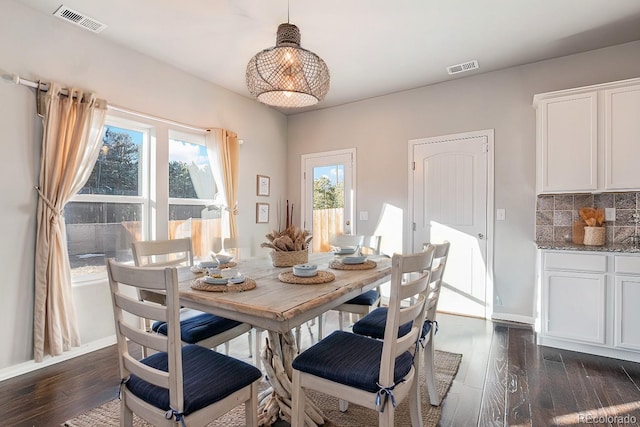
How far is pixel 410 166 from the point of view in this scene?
13.1 feet

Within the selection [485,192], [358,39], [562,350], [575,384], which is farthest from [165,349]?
[485,192]

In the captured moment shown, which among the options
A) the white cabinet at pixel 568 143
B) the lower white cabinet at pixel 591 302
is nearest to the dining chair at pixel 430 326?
the lower white cabinet at pixel 591 302

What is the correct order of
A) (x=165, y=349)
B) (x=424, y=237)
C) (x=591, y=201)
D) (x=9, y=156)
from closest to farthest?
(x=165, y=349) < (x=9, y=156) < (x=591, y=201) < (x=424, y=237)

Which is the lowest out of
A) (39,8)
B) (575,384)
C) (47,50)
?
(575,384)

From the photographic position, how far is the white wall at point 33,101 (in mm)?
2326

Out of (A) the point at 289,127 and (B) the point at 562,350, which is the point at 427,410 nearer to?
(B) the point at 562,350

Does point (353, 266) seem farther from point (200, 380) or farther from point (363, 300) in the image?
point (200, 380)

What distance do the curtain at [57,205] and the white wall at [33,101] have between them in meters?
0.08

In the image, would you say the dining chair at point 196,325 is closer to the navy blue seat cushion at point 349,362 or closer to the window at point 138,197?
the navy blue seat cushion at point 349,362

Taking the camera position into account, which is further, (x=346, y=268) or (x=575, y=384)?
(x=575, y=384)

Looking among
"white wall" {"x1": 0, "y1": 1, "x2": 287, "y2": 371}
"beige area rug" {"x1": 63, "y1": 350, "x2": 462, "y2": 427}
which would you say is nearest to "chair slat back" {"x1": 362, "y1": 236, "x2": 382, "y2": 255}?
"beige area rug" {"x1": 63, "y1": 350, "x2": 462, "y2": 427}

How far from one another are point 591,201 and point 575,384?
5.75 ft

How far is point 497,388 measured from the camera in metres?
2.14

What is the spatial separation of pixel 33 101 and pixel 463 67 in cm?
379
